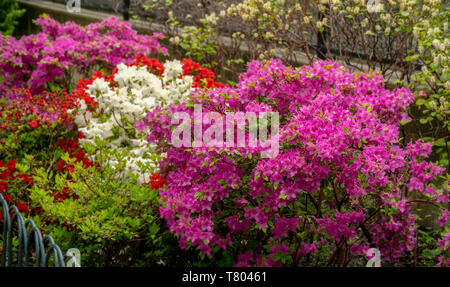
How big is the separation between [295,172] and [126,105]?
85.8 inches

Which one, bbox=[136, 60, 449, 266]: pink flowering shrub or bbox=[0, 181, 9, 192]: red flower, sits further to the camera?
bbox=[0, 181, 9, 192]: red flower

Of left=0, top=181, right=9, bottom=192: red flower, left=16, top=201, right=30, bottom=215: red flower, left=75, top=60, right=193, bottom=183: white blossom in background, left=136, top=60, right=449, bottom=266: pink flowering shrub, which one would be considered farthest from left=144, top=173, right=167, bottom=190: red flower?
left=0, top=181, right=9, bottom=192: red flower

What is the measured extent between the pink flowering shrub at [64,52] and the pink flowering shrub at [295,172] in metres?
3.11

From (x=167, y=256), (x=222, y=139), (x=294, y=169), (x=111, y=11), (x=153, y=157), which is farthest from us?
(x=111, y=11)

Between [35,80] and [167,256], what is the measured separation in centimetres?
354

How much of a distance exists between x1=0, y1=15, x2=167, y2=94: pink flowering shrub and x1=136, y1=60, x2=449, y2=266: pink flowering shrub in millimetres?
3109

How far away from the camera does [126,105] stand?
14.0 ft

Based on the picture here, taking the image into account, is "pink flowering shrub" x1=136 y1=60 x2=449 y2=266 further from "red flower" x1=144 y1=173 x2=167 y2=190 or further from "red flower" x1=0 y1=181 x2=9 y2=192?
"red flower" x1=0 y1=181 x2=9 y2=192

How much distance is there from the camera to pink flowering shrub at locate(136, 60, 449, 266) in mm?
2549

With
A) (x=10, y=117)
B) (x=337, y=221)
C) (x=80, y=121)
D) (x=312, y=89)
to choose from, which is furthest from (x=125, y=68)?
(x=337, y=221)

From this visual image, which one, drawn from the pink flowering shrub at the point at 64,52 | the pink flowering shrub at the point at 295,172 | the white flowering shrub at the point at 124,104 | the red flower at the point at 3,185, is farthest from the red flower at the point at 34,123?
the pink flowering shrub at the point at 295,172

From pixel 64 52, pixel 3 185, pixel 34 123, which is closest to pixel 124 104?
pixel 34 123

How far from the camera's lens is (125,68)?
15.4 ft
